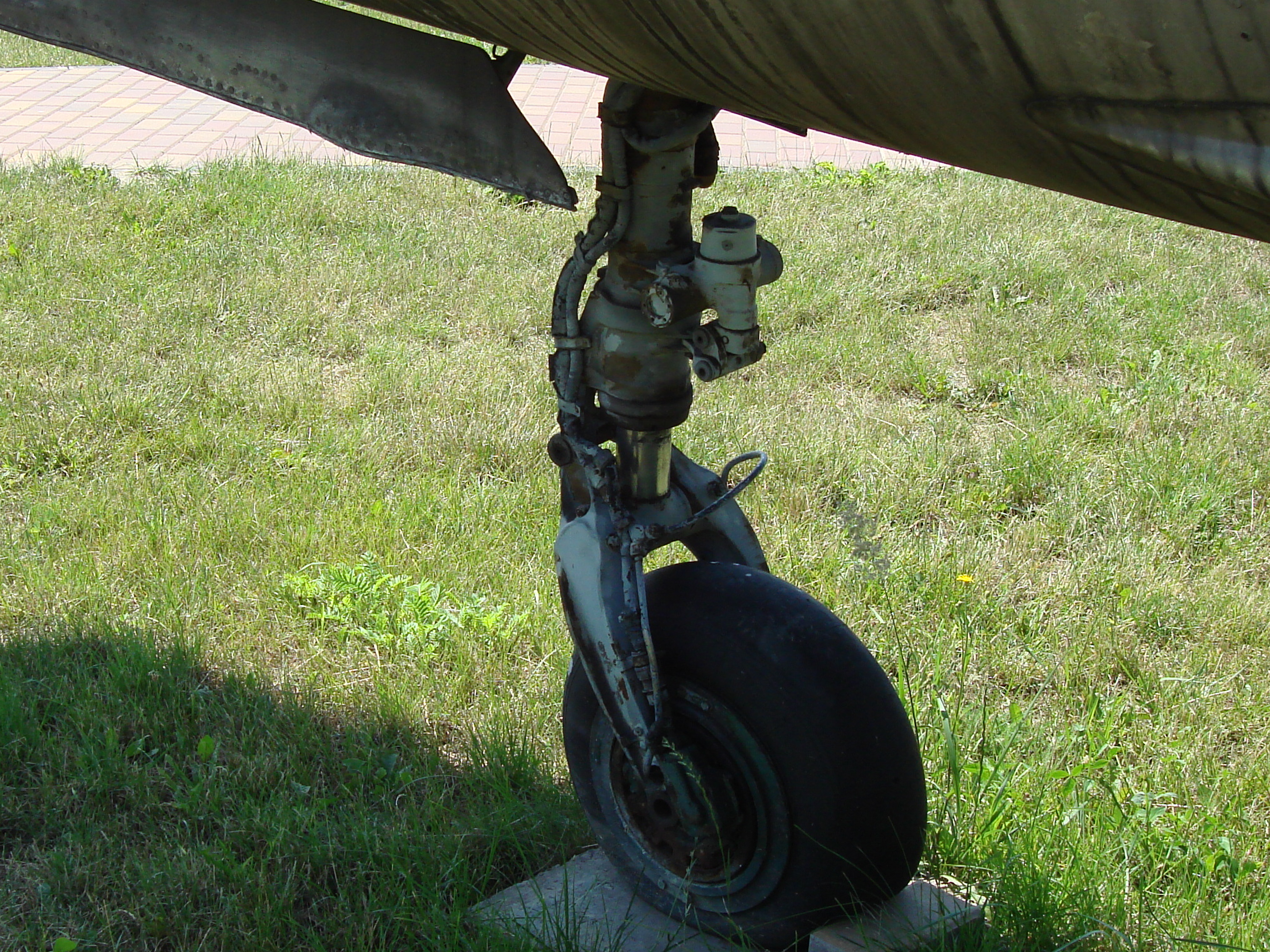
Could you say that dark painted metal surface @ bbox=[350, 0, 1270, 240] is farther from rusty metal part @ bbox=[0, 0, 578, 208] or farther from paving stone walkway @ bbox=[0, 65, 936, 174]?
paving stone walkway @ bbox=[0, 65, 936, 174]

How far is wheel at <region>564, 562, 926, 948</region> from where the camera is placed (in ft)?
6.07

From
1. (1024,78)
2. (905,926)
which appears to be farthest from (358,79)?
(905,926)

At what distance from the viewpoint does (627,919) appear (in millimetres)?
2064

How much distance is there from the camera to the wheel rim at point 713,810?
192cm

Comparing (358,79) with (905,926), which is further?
(905,926)

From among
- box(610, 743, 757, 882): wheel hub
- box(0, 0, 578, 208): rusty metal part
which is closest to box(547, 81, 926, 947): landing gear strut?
box(610, 743, 757, 882): wheel hub

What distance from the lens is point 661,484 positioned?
6.88 ft

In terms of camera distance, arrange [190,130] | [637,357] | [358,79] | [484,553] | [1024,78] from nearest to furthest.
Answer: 1. [1024,78]
2. [358,79]
3. [637,357]
4. [484,553]
5. [190,130]

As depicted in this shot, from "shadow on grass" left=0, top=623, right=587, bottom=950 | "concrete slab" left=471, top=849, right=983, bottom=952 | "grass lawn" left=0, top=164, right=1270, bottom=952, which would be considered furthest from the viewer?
"grass lawn" left=0, top=164, right=1270, bottom=952

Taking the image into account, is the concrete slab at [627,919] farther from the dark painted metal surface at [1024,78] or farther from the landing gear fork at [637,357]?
the dark painted metal surface at [1024,78]

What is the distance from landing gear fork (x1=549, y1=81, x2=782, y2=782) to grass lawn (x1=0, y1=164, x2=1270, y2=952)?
594 millimetres

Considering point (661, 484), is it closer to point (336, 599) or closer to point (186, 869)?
point (186, 869)

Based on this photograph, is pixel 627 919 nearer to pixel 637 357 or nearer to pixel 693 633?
pixel 693 633

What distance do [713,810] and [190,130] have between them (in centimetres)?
700
